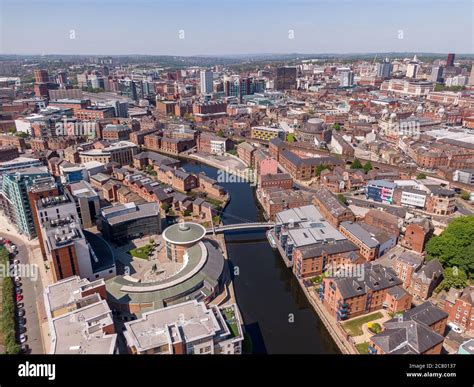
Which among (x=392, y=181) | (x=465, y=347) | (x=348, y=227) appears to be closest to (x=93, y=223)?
(x=348, y=227)

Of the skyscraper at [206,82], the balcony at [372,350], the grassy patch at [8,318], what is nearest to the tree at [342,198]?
the balcony at [372,350]

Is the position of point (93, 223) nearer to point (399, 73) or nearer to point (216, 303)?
point (216, 303)

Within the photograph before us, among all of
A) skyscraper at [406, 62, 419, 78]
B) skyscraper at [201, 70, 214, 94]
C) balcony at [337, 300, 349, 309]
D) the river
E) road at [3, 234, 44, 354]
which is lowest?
the river

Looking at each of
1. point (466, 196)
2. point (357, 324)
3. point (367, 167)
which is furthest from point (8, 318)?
point (466, 196)

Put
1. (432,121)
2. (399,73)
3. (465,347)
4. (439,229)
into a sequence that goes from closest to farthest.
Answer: (465,347), (439,229), (432,121), (399,73)

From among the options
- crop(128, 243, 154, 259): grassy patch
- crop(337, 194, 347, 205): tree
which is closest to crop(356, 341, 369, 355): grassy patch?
crop(128, 243, 154, 259): grassy patch

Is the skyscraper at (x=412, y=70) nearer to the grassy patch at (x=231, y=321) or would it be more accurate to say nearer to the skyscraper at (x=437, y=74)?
the skyscraper at (x=437, y=74)

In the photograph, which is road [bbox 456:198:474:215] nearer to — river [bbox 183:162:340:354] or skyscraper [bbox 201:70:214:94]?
river [bbox 183:162:340:354]
